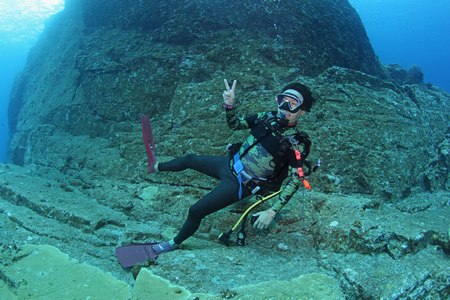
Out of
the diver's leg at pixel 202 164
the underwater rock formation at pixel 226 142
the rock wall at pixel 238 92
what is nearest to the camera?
the underwater rock formation at pixel 226 142

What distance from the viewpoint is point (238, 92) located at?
297 inches

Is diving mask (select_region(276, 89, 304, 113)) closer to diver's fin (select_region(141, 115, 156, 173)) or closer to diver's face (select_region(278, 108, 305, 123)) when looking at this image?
diver's face (select_region(278, 108, 305, 123))

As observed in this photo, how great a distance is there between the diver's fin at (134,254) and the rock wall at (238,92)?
239 centimetres

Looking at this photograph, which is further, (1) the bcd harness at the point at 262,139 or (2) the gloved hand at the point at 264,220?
(1) the bcd harness at the point at 262,139

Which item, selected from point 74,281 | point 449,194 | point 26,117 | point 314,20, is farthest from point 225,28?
point 26,117

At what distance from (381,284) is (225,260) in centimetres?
177

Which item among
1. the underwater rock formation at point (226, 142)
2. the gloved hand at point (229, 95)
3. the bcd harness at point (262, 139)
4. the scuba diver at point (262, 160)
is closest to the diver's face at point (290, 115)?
the scuba diver at point (262, 160)

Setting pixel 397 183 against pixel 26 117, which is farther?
pixel 26 117

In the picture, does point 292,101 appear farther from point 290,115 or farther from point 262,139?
point 262,139

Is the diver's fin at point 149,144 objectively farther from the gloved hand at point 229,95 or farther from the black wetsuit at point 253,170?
the gloved hand at point 229,95

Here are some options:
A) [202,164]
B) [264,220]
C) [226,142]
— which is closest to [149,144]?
[202,164]

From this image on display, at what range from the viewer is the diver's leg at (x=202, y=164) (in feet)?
15.0

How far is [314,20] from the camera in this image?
29.8 ft

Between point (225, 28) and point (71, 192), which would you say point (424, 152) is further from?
point (71, 192)
